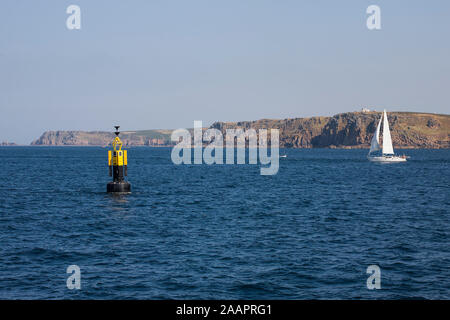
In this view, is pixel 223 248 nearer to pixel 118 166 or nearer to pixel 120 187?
pixel 118 166

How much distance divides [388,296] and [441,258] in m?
7.12

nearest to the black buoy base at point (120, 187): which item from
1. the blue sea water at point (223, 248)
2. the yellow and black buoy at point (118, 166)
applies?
the yellow and black buoy at point (118, 166)

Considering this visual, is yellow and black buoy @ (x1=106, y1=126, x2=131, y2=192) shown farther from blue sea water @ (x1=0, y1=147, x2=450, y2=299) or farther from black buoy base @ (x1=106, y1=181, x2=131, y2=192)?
blue sea water @ (x1=0, y1=147, x2=450, y2=299)

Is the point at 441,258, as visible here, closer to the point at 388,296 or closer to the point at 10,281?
the point at 388,296

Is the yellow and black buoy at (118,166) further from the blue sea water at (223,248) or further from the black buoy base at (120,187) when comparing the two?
the blue sea water at (223,248)

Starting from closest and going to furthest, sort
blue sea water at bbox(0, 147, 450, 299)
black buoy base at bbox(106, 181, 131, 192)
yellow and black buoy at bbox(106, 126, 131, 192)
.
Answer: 1. blue sea water at bbox(0, 147, 450, 299)
2. yellow and black buoy at bbox(106, 126, 131, 192)
3. black buoy base at bbox(106, 181, 131, 192)

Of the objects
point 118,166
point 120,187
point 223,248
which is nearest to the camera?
point 223,248

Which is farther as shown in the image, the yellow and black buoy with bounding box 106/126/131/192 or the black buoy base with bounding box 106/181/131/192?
the black buoy base with bounding box 106/181/131/192

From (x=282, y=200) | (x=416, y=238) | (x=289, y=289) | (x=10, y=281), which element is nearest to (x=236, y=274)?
(x=289, y=289)

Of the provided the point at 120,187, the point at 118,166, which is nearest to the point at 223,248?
the point at 118,166

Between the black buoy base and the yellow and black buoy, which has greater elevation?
the yellow and black buoy

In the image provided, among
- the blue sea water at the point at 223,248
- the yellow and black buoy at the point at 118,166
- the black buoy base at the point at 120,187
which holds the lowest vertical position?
the blue sea water at the point at 223,248

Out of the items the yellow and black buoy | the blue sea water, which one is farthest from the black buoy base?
the blue sea water

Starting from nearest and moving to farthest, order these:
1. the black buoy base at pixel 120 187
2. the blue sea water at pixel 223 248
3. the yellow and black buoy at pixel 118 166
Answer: the blue sea water at pixel 223 248
the yellow and black buoy at pixel 118 166
the black buoy base at pixel 120 187
